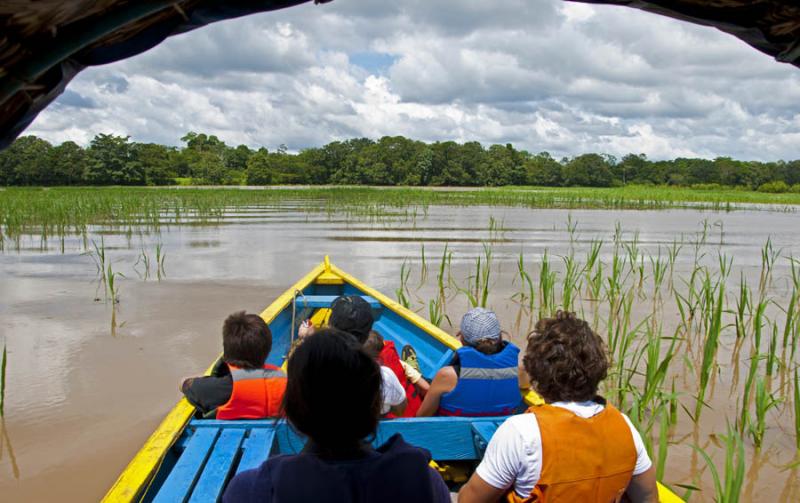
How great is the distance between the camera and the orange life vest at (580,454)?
182 centimetres

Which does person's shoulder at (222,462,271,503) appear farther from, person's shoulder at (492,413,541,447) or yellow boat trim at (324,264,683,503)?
yellow boat trim at (324,264,683,503)

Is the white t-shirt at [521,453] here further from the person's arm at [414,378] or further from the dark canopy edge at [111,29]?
the person's arm at [414,378]

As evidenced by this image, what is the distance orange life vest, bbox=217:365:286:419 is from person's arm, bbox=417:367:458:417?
2.23 ft

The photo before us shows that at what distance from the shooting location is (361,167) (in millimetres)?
65938

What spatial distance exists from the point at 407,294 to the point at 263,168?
5742 centimetres

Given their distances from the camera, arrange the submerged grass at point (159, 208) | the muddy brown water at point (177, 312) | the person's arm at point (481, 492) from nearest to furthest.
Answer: the person's arm at point (481, 492), the muddy brown water at point (177, 312), the submerged grass at point (159, 208)

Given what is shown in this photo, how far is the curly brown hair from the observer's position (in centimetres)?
187

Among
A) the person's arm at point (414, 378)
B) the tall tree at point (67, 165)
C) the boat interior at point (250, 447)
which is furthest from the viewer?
the tall tree at point (67, 165)

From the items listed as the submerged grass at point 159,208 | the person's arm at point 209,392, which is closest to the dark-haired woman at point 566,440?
the person's arm at point 209,392

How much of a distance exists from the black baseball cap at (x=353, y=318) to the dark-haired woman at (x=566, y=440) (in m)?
1.26

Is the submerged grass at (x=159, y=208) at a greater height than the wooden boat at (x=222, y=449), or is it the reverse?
the submerged grass at (x=159, y=208)

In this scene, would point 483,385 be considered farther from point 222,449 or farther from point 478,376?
point 222,449

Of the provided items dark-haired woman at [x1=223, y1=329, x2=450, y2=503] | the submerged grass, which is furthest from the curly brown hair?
the submerged grass

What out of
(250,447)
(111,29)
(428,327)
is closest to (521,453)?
(250,447)
